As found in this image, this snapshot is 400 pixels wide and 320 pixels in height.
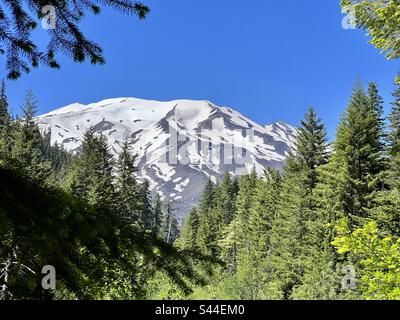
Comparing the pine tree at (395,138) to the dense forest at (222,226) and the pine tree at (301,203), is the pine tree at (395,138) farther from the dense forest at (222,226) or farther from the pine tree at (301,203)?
the pine tree at (301,203)

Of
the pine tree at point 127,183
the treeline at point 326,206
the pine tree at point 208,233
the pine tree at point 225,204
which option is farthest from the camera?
the pine tree at point 225,204

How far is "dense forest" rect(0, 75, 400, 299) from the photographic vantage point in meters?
2.55

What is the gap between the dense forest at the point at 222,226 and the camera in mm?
2547

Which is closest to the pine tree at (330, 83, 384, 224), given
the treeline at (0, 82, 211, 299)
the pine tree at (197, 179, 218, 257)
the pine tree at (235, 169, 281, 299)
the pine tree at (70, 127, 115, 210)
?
the pine tree at (235, 169, 281, 299)

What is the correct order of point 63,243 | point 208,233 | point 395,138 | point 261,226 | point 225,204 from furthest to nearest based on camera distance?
→ point 225,204 < point 208,233 < point 261,226 < point 395,138 < point 63,243

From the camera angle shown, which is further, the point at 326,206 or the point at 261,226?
the point at 261,226

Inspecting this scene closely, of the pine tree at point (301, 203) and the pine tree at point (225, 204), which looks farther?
the pine tree at point (225, 204)

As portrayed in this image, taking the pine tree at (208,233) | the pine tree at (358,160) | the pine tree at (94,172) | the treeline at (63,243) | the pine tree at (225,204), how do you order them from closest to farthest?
1. the treeline at (63,243)
2. the pine tree at (358,160)
3. the pine tree at (94,172)
4. the pine tree at (208,233)
5. the pine tree at (225,204)

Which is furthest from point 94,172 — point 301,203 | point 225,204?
point 225,204

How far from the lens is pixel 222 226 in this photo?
67312 millimetres

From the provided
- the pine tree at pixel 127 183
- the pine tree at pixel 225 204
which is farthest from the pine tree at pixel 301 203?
the pine tree at pixel 225 204

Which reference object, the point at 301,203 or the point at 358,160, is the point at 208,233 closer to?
the point at 301,203

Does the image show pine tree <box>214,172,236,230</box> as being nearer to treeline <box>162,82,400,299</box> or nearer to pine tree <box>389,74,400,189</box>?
treeline <box>162,82,400,299</box>
